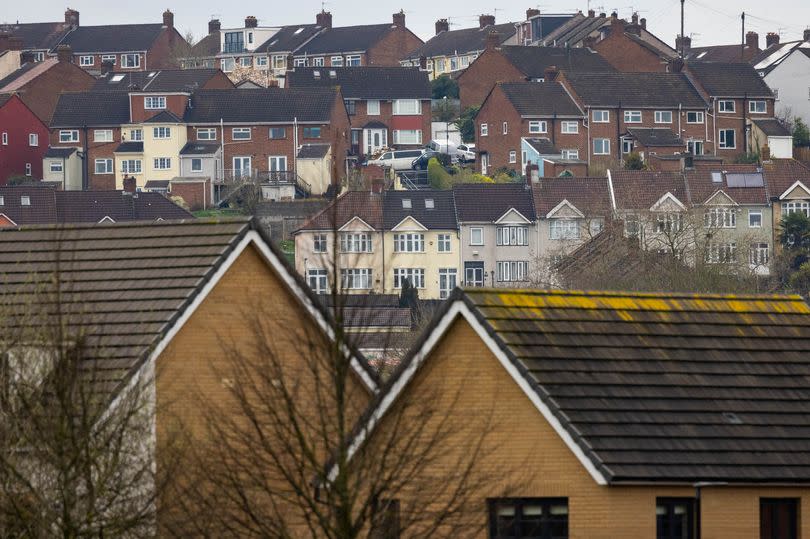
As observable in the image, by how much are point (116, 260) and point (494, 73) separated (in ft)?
363

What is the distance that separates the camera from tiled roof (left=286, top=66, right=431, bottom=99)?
126 meters

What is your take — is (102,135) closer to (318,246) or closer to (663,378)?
(663,378)

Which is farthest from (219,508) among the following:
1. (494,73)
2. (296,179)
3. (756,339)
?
(494,73)

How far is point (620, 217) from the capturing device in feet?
288

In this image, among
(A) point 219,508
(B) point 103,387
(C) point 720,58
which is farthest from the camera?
(C) point 720,58

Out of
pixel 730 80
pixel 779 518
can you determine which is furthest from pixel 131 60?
pixel 779 518

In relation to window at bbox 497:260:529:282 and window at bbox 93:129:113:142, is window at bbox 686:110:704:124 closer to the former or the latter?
window at bbox 497:260:529:282

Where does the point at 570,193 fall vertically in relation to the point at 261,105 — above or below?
below

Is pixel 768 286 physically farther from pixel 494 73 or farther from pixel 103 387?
pixel 103 387

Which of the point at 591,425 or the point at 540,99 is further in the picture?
the point at 540,99

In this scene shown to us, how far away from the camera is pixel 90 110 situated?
389ft

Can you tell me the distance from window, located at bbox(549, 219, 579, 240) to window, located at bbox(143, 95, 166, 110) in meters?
28.7

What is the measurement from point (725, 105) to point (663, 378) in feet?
334

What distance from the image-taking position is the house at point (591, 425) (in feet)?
56.3
